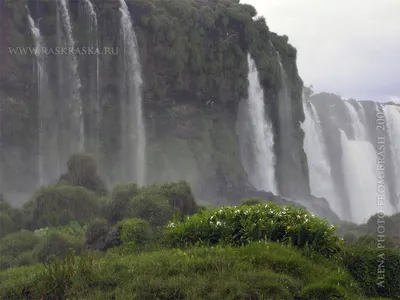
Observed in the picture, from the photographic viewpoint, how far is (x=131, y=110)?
106 ft

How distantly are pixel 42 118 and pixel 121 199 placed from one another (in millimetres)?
16766

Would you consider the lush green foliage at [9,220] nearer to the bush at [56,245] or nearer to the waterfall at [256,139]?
the bush at [56,245]

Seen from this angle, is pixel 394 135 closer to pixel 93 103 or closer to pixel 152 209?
pixel 93 103

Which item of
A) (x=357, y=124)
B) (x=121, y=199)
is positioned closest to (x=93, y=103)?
(x=121, y=199)

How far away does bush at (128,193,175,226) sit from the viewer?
12.4 meters

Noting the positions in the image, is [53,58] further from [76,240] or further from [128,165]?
[76,240]

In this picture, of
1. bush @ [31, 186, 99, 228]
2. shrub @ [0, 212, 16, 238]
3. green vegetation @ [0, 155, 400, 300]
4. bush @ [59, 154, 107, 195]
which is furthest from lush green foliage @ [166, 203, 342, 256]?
bush @ [59, 154, 107, 195]

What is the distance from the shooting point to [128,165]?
32.4m

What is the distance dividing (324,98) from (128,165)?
3822 centimetres

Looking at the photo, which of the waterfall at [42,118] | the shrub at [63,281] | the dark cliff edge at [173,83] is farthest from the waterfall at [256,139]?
the shrub at [63,281]

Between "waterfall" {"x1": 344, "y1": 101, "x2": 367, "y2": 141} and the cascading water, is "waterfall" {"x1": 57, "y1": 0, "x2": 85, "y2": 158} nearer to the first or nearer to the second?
the cascading water

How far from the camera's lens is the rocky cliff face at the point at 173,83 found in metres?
27.9

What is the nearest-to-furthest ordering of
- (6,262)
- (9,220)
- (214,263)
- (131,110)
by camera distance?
(214,263)
(6,262)
(9,220)
(131,110)

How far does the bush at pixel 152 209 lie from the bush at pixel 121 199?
83cm
